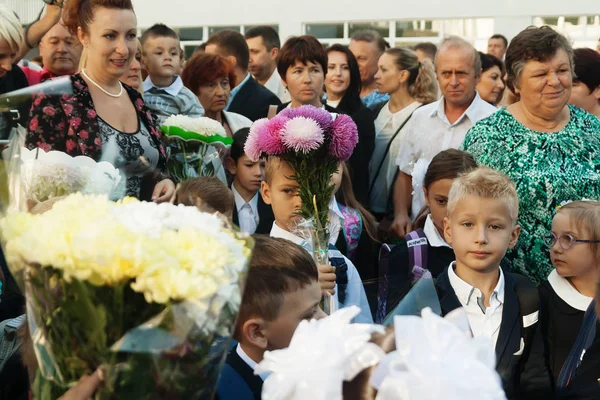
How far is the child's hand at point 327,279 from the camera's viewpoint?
351 centimetres

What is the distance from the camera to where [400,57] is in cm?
718

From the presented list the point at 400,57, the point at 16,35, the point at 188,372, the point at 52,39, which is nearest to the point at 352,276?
the point at 16,35

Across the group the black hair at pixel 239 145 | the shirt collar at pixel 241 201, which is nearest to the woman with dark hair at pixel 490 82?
the black hair at pixel 239 145

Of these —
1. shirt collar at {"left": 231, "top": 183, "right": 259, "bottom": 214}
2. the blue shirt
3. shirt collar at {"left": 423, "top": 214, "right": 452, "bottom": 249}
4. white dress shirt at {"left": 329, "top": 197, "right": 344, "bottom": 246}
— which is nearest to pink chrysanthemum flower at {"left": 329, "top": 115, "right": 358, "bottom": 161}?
white dress shirt at {"left": 329, "top": 197, "right": 344, "bottom": 246}

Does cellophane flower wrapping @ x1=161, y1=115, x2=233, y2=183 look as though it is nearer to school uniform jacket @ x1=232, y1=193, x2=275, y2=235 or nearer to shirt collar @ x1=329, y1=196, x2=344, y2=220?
school uniform jacket @ x1=232, y1=193, x2=275, y2=235

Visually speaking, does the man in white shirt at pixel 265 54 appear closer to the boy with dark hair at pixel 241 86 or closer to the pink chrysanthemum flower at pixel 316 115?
the boy with dark hair at pixel 241 86

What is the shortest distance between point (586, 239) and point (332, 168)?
125cm

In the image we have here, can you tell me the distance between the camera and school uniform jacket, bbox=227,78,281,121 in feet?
22.3

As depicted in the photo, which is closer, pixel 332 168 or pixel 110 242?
pixel 110 242

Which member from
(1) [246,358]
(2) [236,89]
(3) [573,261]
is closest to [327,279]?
(1) [246,358]

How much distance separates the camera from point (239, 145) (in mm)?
5699

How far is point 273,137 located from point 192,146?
97 cm

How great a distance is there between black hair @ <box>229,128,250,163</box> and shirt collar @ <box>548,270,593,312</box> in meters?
2.26

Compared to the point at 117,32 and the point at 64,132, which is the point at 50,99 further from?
the point at 117,32
